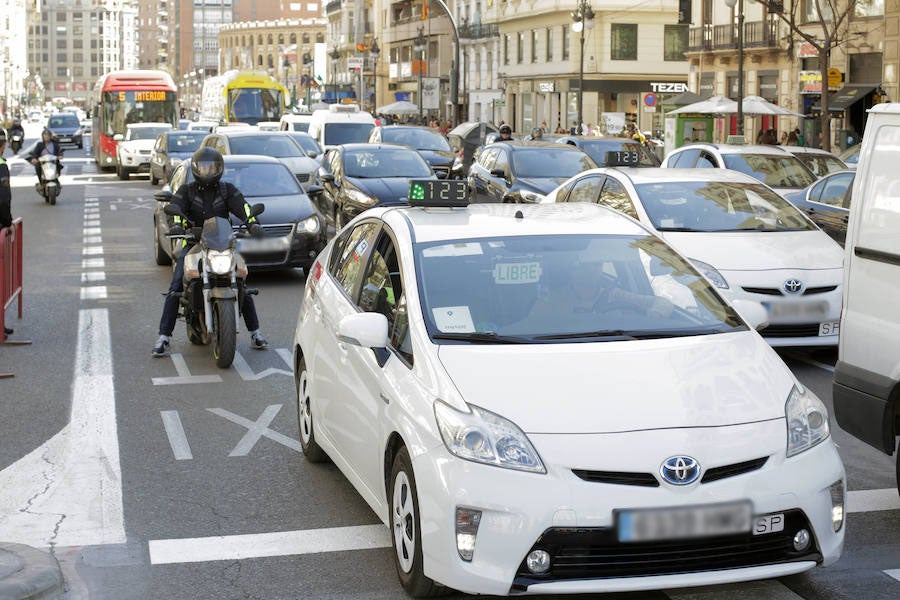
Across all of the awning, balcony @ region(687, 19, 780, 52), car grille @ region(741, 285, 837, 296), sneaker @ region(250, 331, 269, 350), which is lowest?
sneaker @ region(250, 331, 269, 350)

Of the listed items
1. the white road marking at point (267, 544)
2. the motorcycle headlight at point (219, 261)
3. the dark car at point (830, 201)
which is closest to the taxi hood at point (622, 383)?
the white road marking at point (267, 544)

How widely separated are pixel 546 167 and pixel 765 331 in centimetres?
1086

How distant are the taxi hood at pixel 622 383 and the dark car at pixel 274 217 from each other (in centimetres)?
1144

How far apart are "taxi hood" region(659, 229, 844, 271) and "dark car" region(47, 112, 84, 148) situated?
72.8m

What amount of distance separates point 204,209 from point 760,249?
4.61 meters

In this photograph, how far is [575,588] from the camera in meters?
5.15

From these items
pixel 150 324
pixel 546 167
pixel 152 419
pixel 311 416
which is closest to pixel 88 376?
pixel 152 419

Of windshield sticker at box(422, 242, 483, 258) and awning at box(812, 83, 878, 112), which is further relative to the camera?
awning at box(812, 83, 878, 112)

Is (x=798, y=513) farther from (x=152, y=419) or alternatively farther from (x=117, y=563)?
(x=152, y=419)

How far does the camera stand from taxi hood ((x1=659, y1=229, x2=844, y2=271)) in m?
11.7

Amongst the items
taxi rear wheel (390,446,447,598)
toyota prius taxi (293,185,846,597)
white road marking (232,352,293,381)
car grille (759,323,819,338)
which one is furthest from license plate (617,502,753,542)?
car grille (759,323,819,338)

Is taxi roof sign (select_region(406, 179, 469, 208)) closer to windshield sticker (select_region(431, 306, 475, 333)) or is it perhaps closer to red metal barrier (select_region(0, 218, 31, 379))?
windshield sticker (select_region(431, 306, 475, 333))

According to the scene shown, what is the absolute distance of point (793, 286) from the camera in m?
11.4

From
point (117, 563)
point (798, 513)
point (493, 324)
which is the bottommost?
point (117, 563)
